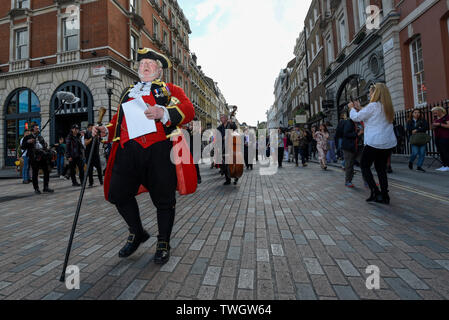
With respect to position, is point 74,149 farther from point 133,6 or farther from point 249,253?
point 133,6

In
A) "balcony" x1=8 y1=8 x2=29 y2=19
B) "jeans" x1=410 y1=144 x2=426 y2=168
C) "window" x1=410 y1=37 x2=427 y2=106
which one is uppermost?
"balcony" x1=8 y1=8 x2=29 y2=19

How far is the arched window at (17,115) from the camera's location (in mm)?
16547

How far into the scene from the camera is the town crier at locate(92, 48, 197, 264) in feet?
6.62

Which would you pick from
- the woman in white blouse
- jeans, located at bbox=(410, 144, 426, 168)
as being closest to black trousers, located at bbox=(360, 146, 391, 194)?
the woman in white blouse

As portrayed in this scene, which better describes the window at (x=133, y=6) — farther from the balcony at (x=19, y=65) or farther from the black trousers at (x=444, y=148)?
the black trousers at (x=444, y=148)

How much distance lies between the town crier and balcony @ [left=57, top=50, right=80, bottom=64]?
16.7m

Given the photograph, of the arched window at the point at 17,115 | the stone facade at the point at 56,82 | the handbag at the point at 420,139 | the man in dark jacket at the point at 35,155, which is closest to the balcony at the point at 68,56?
the stone facade at the point at 56,82

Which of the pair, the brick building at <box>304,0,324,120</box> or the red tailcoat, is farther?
the brick building at <box>304,0,324,120</box>

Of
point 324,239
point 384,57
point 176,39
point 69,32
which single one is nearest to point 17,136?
point 69,32

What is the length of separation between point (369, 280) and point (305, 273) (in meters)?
0.43

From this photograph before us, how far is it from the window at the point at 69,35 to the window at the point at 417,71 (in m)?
19.4

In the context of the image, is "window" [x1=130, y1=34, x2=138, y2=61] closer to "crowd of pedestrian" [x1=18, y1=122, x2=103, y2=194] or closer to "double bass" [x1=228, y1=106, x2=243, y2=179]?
"crowd of pedestrian" [x1=18, y1=122, x2=103, y2=194]

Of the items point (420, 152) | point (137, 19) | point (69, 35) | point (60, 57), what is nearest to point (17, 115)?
point (60, 57)

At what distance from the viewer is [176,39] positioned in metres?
28.9
